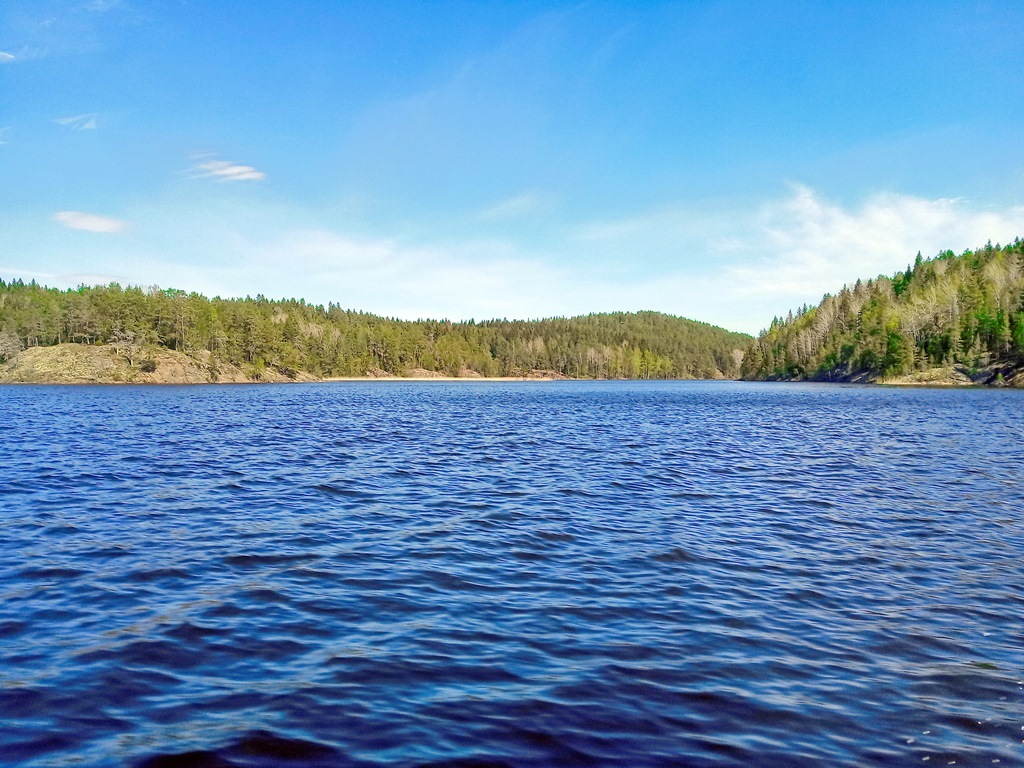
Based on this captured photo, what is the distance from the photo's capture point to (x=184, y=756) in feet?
26.1

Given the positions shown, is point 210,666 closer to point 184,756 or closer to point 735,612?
point 184,756

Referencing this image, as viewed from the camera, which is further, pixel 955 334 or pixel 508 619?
pixel 955 334

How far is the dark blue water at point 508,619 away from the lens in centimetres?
856

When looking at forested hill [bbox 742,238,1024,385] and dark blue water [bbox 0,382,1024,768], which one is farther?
forested hill [bbox 742,238,1024,385]

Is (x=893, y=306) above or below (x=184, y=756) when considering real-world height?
above

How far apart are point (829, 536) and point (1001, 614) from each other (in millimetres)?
6295

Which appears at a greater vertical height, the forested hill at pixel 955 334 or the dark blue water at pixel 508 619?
the forested hill at pixel 955 334

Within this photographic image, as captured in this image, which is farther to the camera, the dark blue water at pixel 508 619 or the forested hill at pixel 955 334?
the forested hill at pixel 955 334

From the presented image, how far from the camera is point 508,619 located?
501 inches

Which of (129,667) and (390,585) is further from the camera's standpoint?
(390,585)

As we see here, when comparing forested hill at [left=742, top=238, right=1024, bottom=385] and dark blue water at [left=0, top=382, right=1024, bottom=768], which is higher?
forested hill at [left=742, top=238, right=1024, bottom=385]

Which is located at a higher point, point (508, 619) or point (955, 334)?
point (955, 334)

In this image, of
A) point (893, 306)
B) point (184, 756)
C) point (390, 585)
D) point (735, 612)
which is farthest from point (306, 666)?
point (893, 306)

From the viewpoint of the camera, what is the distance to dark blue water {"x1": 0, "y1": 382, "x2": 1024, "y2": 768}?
28.1 feet
